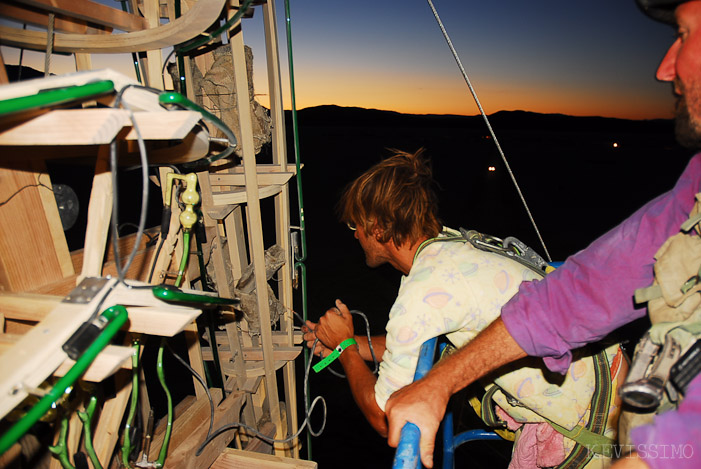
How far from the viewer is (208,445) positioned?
2254 mm

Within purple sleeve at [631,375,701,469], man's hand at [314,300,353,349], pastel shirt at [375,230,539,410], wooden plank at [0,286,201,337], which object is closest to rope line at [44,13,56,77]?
wooden plank at [0,286,201,337]

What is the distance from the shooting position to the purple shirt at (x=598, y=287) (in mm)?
1365

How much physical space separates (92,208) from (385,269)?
1099cm

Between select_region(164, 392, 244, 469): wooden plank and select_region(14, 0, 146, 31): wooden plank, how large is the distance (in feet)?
6.61

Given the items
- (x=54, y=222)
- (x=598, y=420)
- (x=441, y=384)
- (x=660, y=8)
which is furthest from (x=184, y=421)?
(x=660, y=8)

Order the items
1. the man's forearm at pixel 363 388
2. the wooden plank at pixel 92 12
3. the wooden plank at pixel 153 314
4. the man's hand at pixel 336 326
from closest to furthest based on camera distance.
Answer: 1. the wooden plank at pixel 153 314
2. the wooden plank at pixel 92 12
3. the man's forearm at pixel 363 388
4. the man's hand at pixel 336 326

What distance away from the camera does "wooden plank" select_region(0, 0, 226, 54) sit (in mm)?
1395

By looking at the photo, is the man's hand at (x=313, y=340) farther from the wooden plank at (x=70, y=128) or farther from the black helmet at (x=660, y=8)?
the black helmet at (x=660, y=8)

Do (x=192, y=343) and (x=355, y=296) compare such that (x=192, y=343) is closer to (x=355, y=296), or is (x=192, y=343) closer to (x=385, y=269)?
(x=355, y=296)

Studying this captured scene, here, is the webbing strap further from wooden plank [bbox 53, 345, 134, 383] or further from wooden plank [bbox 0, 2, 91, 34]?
wooden plank [bbox 0, 2, 91, 34]

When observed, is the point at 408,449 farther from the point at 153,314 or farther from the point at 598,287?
the point at 598,287

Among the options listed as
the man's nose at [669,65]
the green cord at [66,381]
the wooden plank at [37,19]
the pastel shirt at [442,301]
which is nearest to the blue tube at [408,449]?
the pastel shirt at [442,301]

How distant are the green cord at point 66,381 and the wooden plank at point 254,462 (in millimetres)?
1671

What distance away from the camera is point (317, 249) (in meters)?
13.8
